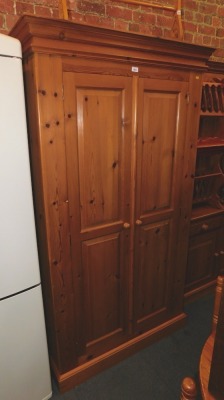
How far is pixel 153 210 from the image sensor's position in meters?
1.68

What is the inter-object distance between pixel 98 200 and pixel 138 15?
1416mm

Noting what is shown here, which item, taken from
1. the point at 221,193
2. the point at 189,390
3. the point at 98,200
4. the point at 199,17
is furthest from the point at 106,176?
the point at 199,17

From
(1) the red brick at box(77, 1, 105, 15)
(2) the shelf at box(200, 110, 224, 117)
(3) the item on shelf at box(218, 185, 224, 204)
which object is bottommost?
(3) the item on shelf at box(218, 185, 224, 204)

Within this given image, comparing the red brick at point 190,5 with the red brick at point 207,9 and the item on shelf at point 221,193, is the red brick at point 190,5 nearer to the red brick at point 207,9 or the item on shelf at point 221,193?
the red brick at point 207,9

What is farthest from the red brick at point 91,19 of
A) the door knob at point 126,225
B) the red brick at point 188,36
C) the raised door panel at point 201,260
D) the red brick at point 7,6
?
the raised door panel at point 201,260

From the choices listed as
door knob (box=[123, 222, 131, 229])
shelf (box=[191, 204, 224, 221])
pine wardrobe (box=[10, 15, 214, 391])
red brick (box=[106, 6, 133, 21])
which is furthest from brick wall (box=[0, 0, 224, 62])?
shelf (box=[191, 204, 224, 221])

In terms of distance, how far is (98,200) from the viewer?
1.45 metres

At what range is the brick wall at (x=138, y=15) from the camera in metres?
1.47

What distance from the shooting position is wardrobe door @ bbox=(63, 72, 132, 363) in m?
1.29

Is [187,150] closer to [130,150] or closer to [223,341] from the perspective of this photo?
[130,150]

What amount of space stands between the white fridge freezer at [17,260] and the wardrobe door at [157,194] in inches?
25.9

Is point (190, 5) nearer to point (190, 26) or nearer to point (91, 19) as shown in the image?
point (190, 26)

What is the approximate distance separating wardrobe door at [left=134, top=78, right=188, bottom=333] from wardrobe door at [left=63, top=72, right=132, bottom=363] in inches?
4.0

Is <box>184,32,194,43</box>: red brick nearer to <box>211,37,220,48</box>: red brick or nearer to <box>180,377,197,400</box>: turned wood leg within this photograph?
<box>211,37,220,48</box>: red brick
